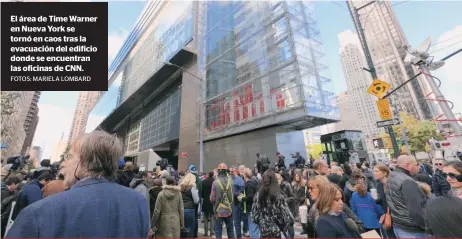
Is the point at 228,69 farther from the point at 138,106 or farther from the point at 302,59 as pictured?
the point at 138,106

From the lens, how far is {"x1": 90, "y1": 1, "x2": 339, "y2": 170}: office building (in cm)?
1728

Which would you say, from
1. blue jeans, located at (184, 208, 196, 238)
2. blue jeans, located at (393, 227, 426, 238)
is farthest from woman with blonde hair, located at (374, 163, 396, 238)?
blue jeans, located at (184, 208, 196, 238)

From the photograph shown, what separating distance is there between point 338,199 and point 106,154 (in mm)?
2259

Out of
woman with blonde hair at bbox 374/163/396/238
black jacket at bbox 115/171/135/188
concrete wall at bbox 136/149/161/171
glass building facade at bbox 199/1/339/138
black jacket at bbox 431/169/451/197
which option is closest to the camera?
black jacket at bbox 431/169/451/197

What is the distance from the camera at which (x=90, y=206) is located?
1209mm

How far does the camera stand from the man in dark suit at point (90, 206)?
1.10 m

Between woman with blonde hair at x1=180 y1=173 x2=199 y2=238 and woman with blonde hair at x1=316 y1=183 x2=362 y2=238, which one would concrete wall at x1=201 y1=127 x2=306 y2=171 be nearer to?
woman with blonde hair at x1=180 y1=173 x2=199 y2=238

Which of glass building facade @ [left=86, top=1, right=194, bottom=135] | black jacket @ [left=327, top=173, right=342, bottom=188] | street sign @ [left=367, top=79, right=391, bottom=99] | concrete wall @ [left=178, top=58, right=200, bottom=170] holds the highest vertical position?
glass building facade @ [left=86, top=1, right=194, bottom=135]

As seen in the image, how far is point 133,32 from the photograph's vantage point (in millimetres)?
57562

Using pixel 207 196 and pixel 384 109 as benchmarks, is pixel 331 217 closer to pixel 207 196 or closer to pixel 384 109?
pixel 207 196

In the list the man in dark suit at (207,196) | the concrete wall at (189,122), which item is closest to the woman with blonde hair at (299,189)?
the man in dark suit at (207,196)

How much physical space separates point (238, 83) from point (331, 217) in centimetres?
1996

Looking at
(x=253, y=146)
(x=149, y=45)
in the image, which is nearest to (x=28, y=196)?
(x=253, y=146)

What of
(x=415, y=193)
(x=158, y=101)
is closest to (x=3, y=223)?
(x=415, y=193)
